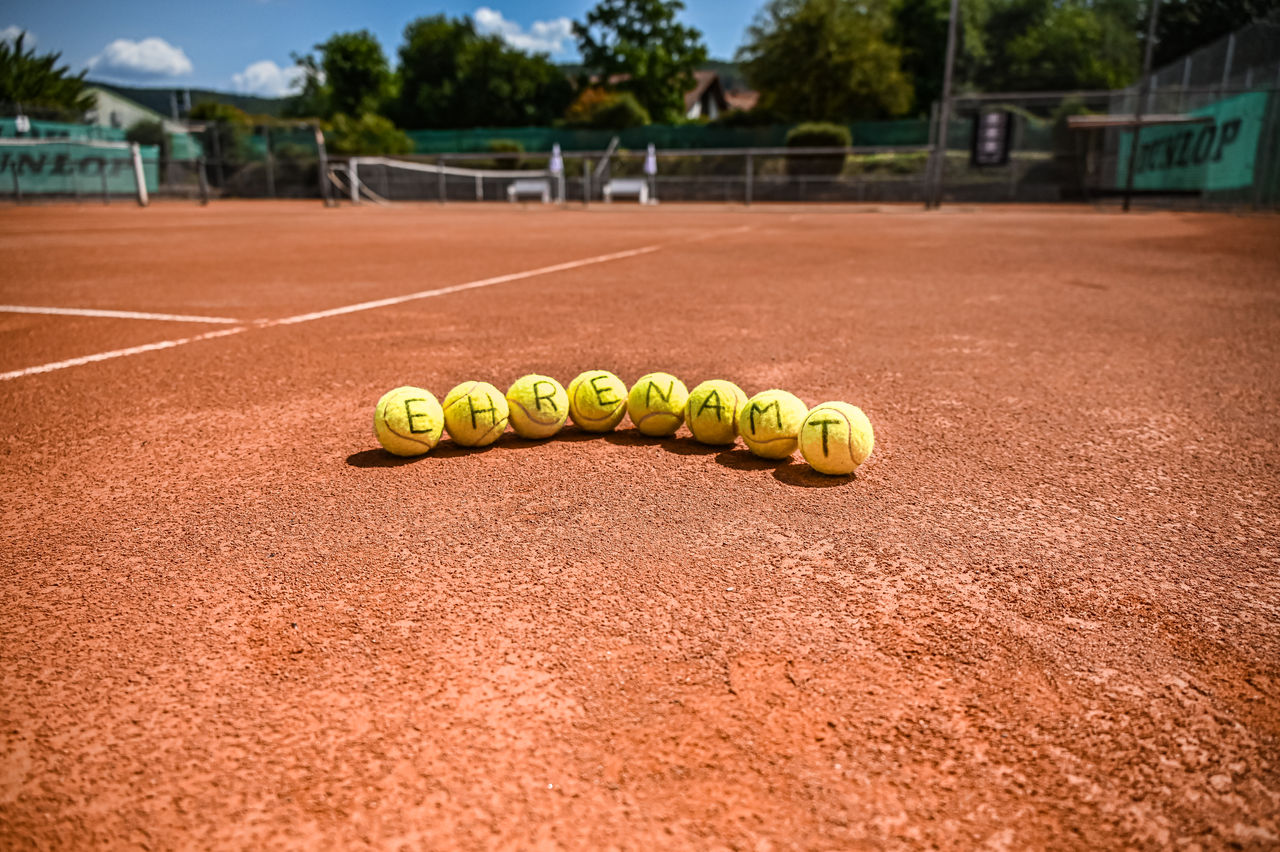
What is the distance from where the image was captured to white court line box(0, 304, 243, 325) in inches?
218

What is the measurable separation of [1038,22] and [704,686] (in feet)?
160

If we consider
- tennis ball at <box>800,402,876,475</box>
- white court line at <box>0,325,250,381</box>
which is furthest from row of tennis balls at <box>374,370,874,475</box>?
white court line at <box>0,325,250,381</box>

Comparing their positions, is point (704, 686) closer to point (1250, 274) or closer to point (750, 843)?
point (750, 843)

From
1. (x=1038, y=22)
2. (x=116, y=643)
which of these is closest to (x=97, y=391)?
(x=116, y=643)

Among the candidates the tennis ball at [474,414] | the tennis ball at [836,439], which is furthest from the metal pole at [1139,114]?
the tennis ball at [474,414]

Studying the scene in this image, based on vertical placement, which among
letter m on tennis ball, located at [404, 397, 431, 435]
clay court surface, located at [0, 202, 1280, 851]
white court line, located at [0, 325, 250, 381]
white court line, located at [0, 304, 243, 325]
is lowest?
clay court surface, located at [0, 202, 1280, 851]

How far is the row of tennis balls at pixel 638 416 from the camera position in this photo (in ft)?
8.73

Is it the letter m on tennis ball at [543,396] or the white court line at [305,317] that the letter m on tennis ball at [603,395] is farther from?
the white court line at [305,317]

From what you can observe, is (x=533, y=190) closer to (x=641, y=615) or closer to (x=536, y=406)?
(x=536, y=406)

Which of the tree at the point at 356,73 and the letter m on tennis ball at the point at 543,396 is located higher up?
the tree at the point at 356,73

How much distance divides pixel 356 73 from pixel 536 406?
216ft

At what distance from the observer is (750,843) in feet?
4.04

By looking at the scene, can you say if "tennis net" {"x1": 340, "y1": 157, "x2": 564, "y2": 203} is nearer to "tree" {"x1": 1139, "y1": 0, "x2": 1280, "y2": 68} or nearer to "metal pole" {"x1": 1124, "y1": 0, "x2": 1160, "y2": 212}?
"metal pole" {"x1": 1124, "y1": 0, "x2": 1160, "y2": 212}

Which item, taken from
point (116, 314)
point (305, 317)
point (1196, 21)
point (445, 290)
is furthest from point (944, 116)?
point (116, 314)
